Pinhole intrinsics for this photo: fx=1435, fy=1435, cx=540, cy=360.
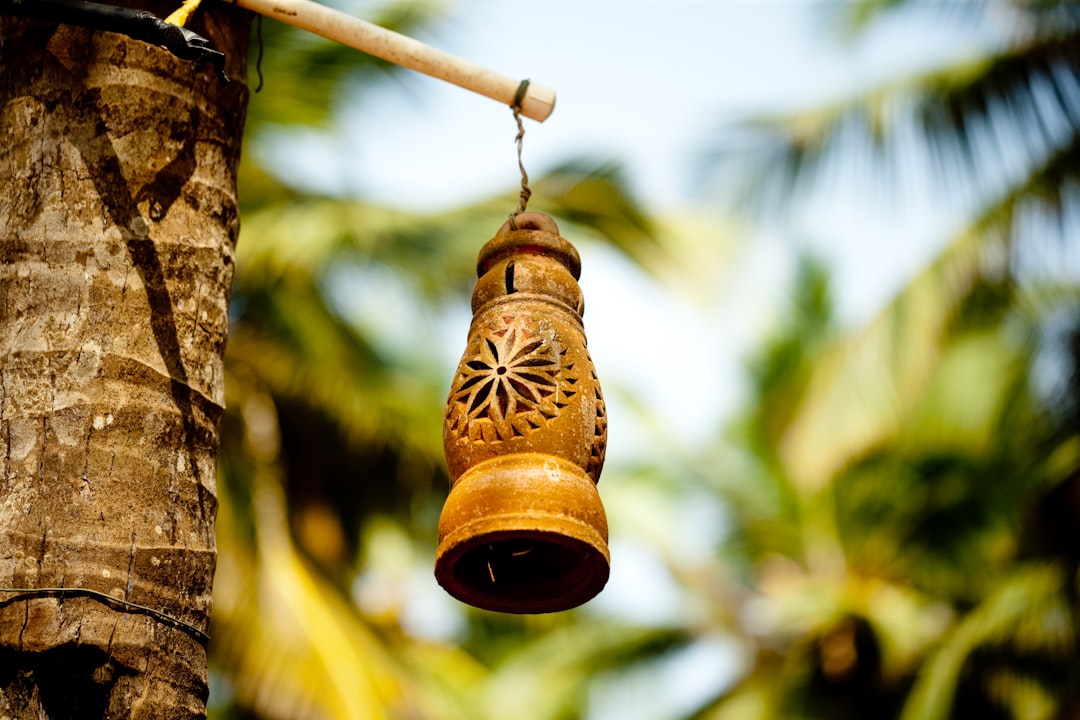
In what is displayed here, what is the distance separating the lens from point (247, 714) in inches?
365

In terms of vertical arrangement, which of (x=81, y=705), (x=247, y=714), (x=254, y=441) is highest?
(x=254, y=441)

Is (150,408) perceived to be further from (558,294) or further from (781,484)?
(781,484)

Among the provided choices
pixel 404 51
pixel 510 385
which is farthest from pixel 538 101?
pixel 510 385

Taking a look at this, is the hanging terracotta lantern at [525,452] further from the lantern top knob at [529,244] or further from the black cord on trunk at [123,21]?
Answer: the black cord on trunk at [123,21]

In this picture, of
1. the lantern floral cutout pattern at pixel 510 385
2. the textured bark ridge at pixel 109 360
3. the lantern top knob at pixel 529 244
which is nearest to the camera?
the textured bark ridge at pixel 109 360

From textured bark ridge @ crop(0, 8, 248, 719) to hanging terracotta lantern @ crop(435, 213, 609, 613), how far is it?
0.43 metres

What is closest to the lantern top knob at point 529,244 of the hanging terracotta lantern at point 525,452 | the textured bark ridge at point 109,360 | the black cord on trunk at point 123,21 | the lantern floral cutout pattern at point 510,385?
the hanging terracotta lantern at point 525,452

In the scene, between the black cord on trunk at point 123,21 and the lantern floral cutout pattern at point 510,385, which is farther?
the lantern floral cutout pattern at point 510,385

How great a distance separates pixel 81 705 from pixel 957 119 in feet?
29.6

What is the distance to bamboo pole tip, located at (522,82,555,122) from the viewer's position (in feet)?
8.77

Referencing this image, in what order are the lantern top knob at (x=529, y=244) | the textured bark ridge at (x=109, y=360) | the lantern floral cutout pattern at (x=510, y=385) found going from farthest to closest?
the lantern top knob at (x=529, y=244) → the lantern floral cutout pattern at (x=510, y=385) → the textured bark ridge at (x=109, y=360)

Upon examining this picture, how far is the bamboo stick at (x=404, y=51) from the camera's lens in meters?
2.56

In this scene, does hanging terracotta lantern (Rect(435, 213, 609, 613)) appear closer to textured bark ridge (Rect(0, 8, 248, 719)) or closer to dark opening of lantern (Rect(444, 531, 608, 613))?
dark opening of lantern (Rect(444, 531, 608, 613))

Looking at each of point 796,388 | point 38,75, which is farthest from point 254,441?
point 38,75
